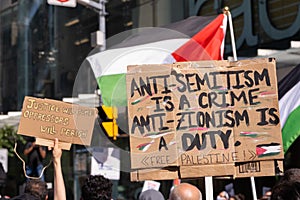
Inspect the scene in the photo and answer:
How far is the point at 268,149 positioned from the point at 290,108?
298 cm

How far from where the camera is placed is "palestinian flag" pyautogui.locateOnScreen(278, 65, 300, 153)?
7992mm

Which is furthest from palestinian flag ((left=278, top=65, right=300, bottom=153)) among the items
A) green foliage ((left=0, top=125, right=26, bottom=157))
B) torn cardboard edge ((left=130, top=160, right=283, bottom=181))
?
green foliage ((left=0, top=125, right=26, bottom=157))

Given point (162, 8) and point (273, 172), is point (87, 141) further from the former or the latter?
→ point (162, 8)

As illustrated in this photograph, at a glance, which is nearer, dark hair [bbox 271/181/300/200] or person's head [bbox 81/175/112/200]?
dark hair [bbox 271/181/300/200]

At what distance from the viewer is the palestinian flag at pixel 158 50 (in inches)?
341

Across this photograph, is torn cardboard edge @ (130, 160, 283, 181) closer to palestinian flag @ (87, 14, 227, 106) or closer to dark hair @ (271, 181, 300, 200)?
dark hair @ (271, 181, 300, 200)

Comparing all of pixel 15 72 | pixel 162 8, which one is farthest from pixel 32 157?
pixel 15 72

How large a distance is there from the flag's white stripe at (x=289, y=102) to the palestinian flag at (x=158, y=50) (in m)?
0.90

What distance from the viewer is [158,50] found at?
9578mm

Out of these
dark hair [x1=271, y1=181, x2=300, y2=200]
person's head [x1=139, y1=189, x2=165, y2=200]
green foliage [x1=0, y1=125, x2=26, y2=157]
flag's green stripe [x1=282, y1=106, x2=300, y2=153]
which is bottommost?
dark hair [x1=271, y1=181, x2=300, y2=200]

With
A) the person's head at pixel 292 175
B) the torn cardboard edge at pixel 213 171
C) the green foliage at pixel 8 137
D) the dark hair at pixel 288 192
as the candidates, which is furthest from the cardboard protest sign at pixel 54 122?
the green foliage at pixel 8 137

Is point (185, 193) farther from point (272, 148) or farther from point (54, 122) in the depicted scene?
point (54, 122)

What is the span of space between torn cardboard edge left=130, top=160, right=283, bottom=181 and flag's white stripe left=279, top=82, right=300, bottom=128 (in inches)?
112

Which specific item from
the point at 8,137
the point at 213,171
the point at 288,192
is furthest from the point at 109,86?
the point at 8,137
